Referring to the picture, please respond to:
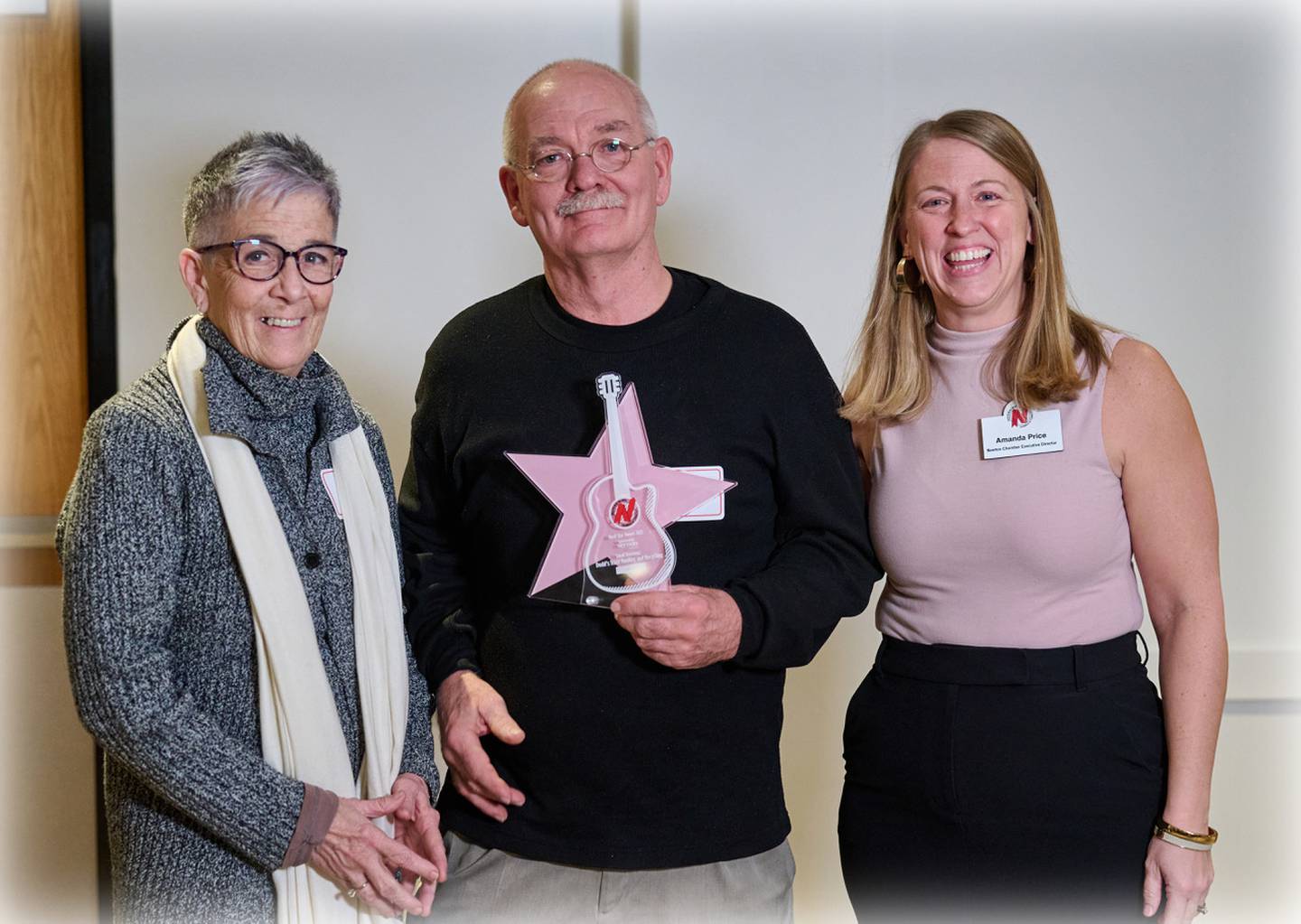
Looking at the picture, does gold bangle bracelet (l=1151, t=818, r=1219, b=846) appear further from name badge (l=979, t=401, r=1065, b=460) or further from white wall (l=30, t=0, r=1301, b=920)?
white wall (l=30, t=0, r=1301, b=920)

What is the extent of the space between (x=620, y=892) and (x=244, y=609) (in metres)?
0.73

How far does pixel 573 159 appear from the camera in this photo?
1.92 meters

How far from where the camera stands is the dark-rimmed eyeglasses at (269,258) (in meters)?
1.64

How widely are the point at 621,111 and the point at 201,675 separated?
1.11 metres

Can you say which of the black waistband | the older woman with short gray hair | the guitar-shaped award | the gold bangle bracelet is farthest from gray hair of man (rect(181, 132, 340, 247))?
the gold bangle bracelet

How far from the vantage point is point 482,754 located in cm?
184

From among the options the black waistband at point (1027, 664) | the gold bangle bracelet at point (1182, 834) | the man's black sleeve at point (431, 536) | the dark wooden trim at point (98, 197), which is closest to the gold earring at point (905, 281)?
the black waistband at point (1027, 664)

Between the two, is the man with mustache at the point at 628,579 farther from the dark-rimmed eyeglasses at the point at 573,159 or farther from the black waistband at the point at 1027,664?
the black waistband at the point at 1027,664

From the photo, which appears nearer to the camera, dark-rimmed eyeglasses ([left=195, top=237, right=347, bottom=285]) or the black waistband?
dark-rimmed eyeglasses ([left=195, top=237, right=347, bottom=285])

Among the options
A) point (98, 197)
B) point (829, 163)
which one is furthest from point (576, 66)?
point (98, 197)

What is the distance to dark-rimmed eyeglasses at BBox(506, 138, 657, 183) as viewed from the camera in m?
1.91

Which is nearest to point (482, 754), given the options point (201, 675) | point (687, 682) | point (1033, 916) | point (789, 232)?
point (687, 682)

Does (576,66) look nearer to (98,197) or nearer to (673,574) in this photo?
(673,574)

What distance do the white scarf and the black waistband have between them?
0.87 meters
